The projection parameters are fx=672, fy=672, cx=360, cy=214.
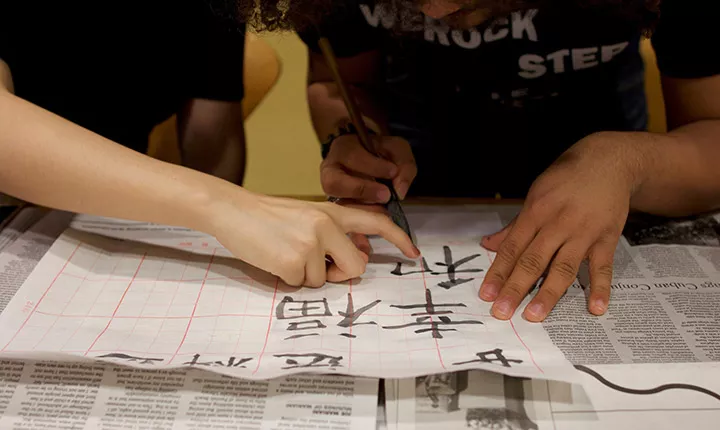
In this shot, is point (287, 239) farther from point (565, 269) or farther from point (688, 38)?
point (688, 38)

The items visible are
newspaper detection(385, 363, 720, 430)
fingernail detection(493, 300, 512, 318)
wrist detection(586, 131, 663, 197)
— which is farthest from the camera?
wrist detection(586, 131, 663, 197)

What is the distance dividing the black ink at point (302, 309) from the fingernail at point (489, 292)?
0.13 meters

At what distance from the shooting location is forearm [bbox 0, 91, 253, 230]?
0.57m

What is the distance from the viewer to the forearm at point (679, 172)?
0.68 m

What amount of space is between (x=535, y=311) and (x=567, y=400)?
0.10 meters

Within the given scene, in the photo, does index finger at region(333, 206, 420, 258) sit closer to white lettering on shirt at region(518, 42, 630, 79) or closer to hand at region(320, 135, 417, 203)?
hand at region(320, 135, 417, 203)

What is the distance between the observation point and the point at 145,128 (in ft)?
3.08

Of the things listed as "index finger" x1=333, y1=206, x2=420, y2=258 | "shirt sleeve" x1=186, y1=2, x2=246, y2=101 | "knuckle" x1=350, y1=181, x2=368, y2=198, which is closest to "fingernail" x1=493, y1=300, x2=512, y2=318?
"index finger" x1=333, y1=206, x2=420, y2=258

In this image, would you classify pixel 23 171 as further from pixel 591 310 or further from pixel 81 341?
pixel 591 310

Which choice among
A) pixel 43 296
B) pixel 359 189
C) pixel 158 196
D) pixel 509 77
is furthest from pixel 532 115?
pixel 43 296

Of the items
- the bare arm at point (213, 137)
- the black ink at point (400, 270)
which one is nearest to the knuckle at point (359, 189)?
the black ink at point (400, 270)

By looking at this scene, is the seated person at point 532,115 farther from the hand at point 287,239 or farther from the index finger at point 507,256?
the hand at point 287,239

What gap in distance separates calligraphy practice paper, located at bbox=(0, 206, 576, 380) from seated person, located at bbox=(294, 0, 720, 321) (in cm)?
4

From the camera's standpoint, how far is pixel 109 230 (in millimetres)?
689
